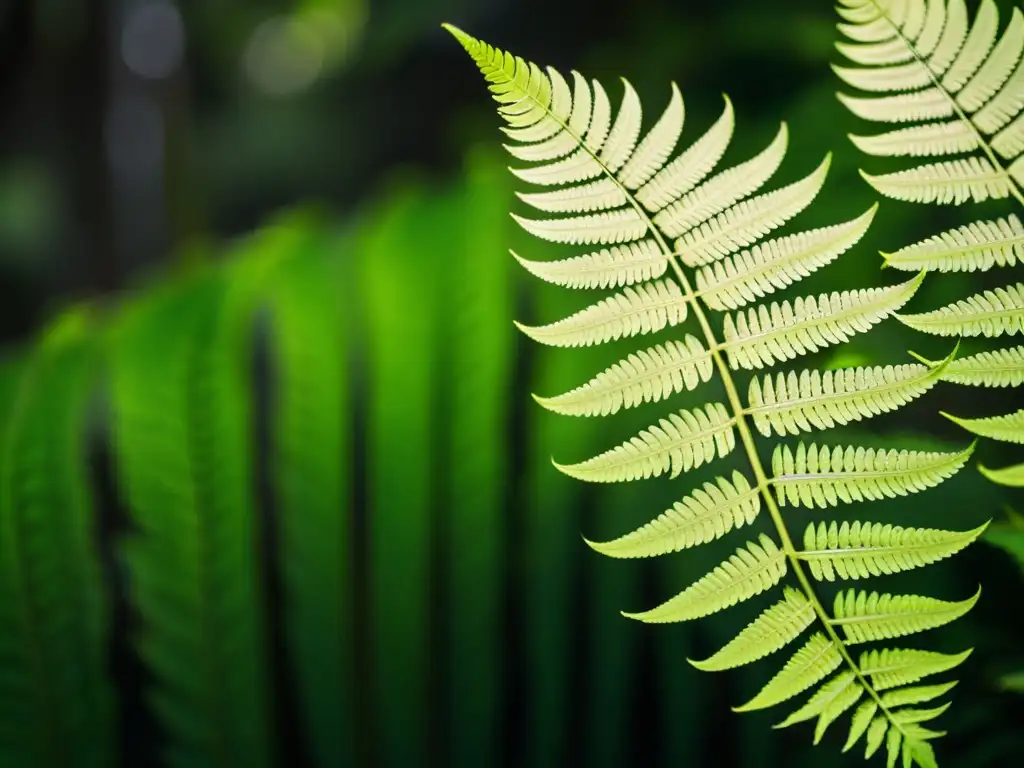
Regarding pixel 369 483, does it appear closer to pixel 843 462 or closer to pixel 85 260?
pixel 843 462

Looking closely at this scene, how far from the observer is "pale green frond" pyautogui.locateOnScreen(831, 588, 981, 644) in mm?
311

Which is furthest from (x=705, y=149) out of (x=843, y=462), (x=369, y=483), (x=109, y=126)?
(x=109, y=126)

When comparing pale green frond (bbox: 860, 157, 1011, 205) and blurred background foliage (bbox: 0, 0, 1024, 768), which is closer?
pale green frond (bbox: 860, 157, 1011, 205)

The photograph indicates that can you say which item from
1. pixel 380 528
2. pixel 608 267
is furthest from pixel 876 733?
pixel 380 528

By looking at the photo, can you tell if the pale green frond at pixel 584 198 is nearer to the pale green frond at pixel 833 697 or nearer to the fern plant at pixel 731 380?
the fern plant at pixel 731 380

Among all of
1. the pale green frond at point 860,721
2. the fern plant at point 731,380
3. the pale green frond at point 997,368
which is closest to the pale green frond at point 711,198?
the fern plant at point 731,380

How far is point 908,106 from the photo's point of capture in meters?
0.33

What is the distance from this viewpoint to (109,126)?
2910mm

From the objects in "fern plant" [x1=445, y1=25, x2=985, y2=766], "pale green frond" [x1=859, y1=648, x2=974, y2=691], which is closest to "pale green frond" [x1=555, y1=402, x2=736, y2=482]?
"fern plant" [x1=445, y1=25, x2=985, y2=766]

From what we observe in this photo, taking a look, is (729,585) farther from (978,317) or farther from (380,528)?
(380,528)

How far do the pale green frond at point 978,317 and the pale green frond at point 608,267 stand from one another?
0.33ft

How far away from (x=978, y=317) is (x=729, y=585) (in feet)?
0.48

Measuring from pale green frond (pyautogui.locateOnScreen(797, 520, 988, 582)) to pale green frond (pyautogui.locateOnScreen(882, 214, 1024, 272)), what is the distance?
0.11 meters

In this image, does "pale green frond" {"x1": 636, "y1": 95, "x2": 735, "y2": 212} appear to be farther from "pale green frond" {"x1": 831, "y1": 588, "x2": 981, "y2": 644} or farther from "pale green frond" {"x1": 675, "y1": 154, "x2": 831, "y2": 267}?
"pale green frond" {"x1": 831, "y1": 588, "x2": 981, "y2": 644}
